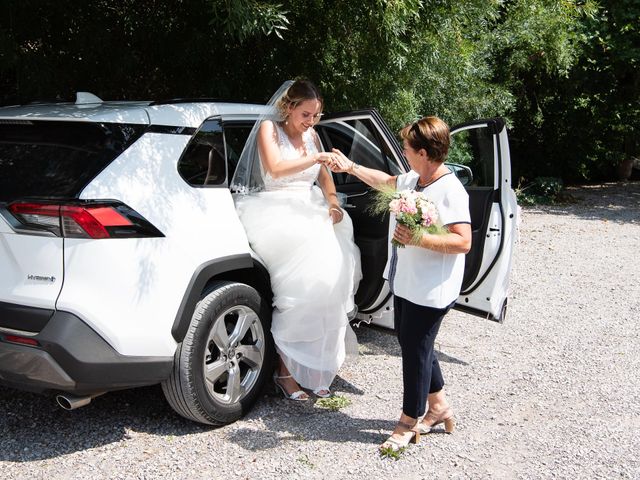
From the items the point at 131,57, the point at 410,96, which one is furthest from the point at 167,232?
the point at 410,96

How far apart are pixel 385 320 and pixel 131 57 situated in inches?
131

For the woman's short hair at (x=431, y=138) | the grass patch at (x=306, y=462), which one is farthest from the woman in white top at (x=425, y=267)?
the grass patch at (x=306, y=462)

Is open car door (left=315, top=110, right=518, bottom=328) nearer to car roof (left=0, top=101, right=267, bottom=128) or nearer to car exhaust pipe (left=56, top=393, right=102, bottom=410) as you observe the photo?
car roof (left=0, top=101, right=267, bottom=128)

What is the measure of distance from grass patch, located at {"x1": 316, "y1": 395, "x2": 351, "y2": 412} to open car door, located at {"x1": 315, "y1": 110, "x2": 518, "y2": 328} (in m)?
0.63

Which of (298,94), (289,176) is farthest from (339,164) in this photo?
(298,94)

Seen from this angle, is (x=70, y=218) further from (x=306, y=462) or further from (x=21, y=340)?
(x=306, y=462)

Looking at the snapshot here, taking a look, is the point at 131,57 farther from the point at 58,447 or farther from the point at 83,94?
the point at 58,447

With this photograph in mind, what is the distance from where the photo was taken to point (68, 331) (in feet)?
9.70

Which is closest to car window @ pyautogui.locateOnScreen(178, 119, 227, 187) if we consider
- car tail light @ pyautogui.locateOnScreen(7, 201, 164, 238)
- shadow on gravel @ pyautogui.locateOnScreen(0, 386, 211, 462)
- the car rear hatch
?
the car rear hatch

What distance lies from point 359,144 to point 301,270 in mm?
1233

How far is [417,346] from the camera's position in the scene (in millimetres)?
3490

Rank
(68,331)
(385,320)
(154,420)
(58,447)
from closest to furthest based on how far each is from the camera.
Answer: (68,331) → (58,447) → (154,420) → (385,320)

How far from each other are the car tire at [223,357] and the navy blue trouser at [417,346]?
2.78 ft

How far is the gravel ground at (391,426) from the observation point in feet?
11.1
